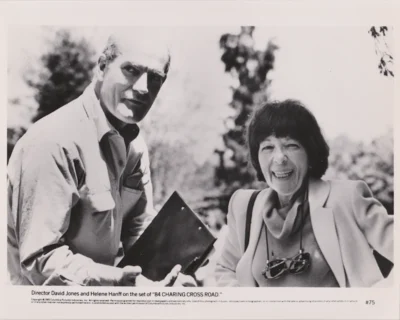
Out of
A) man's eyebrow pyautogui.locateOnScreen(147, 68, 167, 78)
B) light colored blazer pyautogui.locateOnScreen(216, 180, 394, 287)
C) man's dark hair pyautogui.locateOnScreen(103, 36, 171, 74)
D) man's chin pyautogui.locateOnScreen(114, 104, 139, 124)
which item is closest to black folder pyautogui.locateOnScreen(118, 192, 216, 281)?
light colored blazer pyautogui.locateOnScreen(216, 180, 394, 287)

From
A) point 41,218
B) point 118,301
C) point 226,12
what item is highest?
point 226,12

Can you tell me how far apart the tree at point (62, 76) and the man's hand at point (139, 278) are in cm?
81

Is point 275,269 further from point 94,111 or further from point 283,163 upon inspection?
point 94,111

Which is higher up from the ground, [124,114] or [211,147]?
[124,114]

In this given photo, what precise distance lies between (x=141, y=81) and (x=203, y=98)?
291 mm

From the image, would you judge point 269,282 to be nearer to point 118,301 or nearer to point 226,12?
point 118,301

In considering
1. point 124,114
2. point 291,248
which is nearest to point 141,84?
point 124,114

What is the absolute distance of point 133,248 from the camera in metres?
2.23

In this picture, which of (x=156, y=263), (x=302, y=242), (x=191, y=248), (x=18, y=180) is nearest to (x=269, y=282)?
(x=302, y=242)

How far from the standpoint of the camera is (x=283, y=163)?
7.24ft

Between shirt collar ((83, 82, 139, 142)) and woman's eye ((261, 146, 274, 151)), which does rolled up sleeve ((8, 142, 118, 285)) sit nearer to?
shirt collar ((83, 82, 139, 142))

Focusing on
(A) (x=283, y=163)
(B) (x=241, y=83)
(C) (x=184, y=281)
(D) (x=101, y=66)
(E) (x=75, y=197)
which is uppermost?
(D) (x=101, y=66)

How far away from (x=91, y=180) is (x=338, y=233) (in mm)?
1127

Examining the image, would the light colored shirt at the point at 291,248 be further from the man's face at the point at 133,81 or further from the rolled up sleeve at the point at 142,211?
the man's face at the point at 133,81
